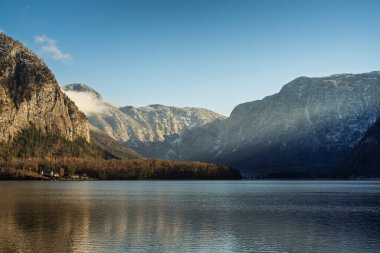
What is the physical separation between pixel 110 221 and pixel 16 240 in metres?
27.1

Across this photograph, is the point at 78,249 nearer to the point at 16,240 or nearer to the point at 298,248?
the point at 16,240

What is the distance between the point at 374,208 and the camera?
135 m

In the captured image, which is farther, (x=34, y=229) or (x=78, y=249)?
(x=34, y=229)

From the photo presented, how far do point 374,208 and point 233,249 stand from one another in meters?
79.8

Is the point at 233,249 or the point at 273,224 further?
the point at 273,224

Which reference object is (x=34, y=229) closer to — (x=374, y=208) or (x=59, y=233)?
(x=59, y=233)

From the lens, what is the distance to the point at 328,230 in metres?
88.5

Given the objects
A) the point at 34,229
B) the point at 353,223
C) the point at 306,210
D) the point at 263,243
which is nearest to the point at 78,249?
the point at 34,229

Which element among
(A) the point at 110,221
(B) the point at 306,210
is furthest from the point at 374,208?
(A) the point at 110,221

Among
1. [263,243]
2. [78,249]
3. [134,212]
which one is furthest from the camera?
[134,212]

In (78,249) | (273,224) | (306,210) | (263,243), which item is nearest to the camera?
(78,249)

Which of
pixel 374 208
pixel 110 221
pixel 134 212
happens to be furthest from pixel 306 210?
pixel 110 221

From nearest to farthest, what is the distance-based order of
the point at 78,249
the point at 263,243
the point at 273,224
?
the point at 78,249 → the point at 263,243 → the point at 273,224

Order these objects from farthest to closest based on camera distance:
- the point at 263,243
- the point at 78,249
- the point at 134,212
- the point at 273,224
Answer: the point at 134,212 < the point at 273,224 < the point at 263,243 < the point at 78,249
